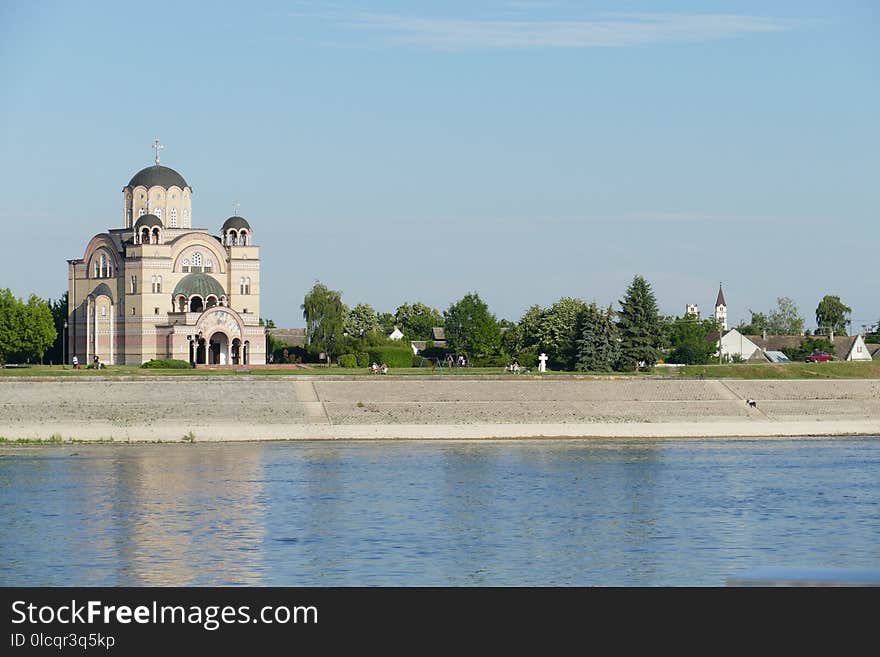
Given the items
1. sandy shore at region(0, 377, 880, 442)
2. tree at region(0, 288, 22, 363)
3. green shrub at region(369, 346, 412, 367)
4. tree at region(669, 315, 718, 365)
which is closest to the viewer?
sandy shore at region(0, 377, 880, 442)

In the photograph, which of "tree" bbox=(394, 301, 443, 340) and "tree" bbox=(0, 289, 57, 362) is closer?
"tree" bbox=(0, 289, 57, 362)

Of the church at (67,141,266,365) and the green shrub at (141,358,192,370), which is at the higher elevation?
the church at (67,141,266,365)

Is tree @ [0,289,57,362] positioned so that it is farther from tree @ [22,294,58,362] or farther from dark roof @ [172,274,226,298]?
dark roof @ [172,274,226,298]

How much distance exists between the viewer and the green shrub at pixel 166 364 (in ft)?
240

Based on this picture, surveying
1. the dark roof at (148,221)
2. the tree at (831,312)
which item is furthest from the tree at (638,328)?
the tree at (831,312)

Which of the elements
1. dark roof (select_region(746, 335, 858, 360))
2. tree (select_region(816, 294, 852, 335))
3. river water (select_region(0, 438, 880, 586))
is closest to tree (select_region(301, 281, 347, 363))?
river water (select_region(0, 438, 880, 586))

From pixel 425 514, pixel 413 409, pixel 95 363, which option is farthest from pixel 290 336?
pixel 425 514

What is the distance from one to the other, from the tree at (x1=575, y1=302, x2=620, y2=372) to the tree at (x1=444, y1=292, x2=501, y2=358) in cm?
1651

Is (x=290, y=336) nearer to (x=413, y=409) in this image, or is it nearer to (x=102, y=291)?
(x=102, y=291)

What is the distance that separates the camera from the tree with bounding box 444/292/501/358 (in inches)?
3804

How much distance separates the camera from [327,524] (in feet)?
103

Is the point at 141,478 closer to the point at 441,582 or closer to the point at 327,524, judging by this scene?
the point at 327,524
